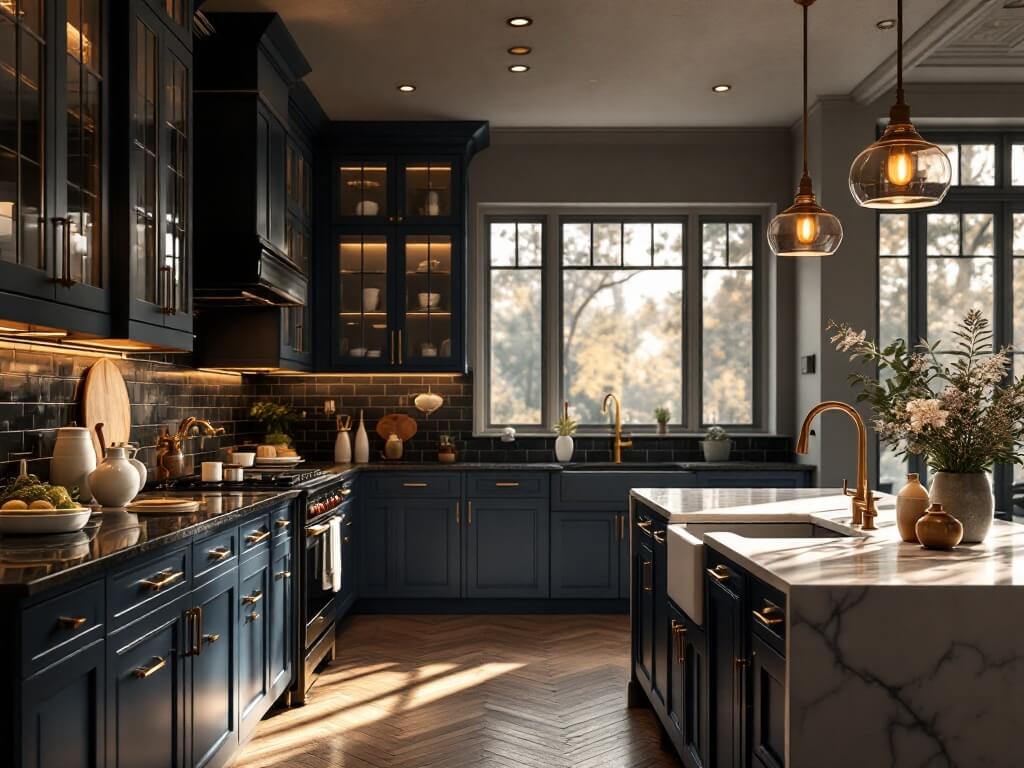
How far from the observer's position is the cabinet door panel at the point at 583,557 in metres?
6.22

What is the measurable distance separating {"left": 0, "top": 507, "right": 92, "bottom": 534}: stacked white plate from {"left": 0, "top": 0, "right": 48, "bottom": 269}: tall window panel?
2.11 ft

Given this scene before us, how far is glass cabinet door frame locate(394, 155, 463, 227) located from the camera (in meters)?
6.53

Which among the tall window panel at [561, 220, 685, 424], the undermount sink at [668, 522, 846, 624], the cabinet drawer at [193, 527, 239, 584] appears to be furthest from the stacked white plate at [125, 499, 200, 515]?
the tall window panel at [561, 220, 685, 424]

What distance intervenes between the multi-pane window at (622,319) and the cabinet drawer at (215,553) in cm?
358

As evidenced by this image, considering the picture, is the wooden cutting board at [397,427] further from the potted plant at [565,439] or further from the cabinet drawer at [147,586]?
the cabinet drawer at [147,586]

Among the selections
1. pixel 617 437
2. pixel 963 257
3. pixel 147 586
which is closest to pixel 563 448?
pixel 617 437

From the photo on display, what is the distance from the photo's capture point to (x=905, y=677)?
2.10 m

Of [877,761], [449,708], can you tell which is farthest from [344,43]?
[877,761]

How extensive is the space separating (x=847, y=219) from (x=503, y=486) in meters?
2.72

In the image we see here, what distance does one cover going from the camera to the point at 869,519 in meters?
3.11

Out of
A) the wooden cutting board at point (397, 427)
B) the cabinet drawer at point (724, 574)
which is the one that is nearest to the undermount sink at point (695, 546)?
the cabinet drawer at point (724, 574)

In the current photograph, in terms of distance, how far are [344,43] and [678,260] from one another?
9.56 feet

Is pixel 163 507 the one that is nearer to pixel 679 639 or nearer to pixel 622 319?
pixel 679 639

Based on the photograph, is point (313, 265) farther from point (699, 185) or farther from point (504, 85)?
point (699, 185)
